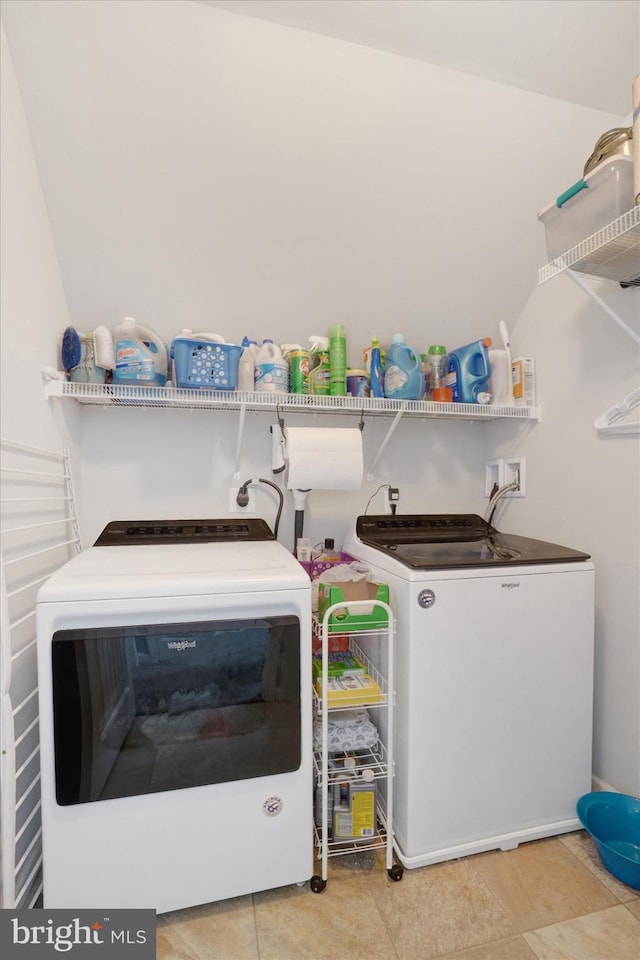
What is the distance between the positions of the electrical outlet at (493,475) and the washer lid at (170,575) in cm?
129

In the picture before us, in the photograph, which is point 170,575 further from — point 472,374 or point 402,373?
point 472,374

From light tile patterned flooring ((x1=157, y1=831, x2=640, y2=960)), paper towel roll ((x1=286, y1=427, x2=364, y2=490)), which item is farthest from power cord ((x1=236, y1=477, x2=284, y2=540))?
light tile patterned flooring ((x1=157, y1=831, x2=640, y2=960))

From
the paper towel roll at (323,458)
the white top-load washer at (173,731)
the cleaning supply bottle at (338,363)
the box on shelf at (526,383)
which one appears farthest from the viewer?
the box on shelf at (526,383)

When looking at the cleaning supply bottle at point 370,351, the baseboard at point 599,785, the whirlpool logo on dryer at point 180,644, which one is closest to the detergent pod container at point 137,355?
the cleaning supply bottle at point 370,351

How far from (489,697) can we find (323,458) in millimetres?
1039

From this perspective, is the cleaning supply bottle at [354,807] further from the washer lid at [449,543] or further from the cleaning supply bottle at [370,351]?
the cleaning supply bottle at [370,351]

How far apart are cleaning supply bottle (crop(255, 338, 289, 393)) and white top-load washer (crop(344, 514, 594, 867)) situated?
807 millimetres

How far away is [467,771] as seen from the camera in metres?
1.54

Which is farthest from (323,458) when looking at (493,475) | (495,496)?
(493,475)

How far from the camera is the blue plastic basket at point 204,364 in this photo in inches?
68.2

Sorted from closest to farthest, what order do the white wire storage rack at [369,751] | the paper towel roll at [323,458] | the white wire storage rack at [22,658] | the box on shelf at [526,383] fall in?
1. the white wire storage rack at [22,658]
2. the white wire storage rack at [369,751]
3. the paper towel roll at [323,458]
4. the box on shelf at [526,383]

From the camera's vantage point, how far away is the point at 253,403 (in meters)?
1.83

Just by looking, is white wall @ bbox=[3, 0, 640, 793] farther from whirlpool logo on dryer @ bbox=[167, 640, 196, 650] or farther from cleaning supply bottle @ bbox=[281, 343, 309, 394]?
whirlpool logo on dryer @ bbox=[167, 640, 196, 650]

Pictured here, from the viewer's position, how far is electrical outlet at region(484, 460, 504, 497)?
2322 millimetres
